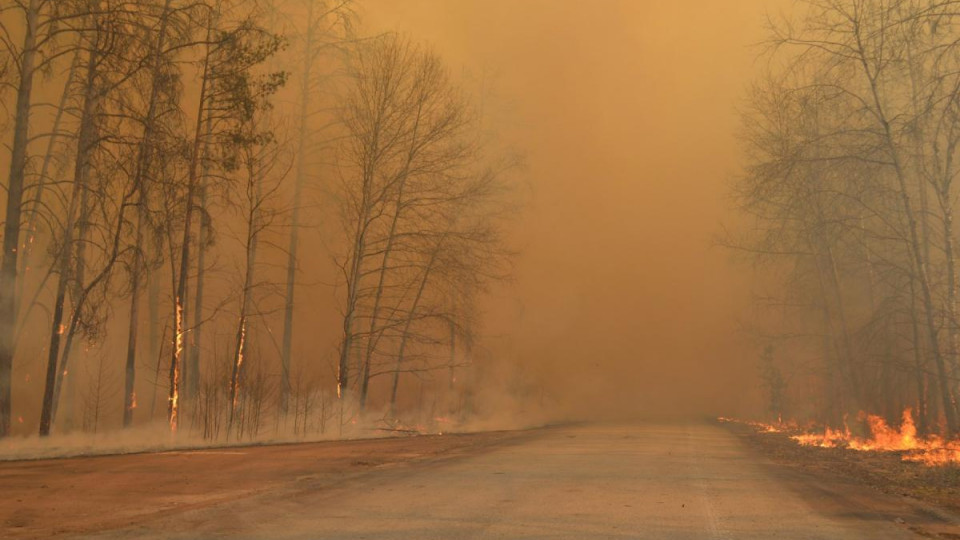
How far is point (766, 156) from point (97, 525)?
72.5ft

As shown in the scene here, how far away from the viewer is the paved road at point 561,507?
711 cm

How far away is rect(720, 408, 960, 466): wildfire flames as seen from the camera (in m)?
14.7

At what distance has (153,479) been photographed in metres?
10.7

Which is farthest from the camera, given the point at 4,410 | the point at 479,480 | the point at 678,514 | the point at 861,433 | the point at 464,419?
the point at 464,419

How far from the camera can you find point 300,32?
26.9 metres

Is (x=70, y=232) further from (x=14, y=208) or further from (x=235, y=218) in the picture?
(x=235, y=218)

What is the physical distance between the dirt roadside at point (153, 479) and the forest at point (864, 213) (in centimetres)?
950

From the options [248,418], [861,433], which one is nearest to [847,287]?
[861,433]

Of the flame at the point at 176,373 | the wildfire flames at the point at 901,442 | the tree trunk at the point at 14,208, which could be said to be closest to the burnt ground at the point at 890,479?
the wildfire flames at the point at 901,442

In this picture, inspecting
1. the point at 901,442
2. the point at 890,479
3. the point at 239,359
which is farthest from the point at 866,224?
the point at 239,359

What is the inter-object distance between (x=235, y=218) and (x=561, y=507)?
63.8 ft

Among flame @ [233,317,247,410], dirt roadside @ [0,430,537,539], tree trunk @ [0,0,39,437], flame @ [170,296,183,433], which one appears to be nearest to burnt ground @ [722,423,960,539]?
dirt roadside @ [0,430,537,539]

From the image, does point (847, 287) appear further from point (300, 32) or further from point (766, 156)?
point (300, 32)

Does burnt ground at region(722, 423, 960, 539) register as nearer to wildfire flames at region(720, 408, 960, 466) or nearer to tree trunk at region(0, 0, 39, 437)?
wildfire flames at region(720, 408, 960, 466)
